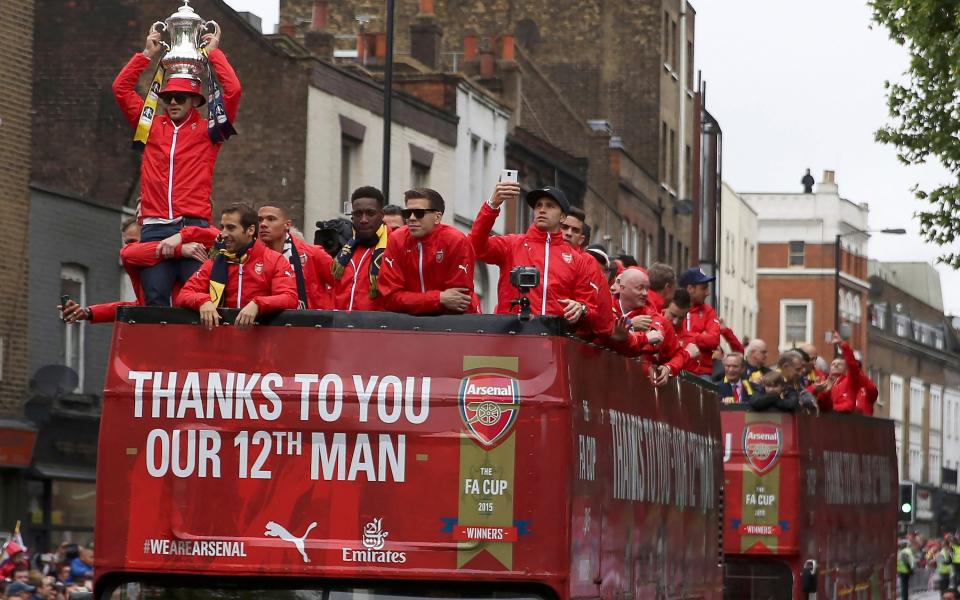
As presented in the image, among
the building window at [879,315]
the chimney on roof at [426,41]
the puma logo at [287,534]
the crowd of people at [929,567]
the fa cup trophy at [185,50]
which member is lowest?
the crowd of people at [929,567]

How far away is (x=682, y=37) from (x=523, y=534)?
60.7 meters

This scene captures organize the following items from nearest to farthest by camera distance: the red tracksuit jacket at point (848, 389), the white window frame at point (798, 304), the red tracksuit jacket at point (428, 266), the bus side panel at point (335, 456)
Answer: the bus side panel at point (335, 456)
the red tracksuit jacket at point (428, 266)
the red tracksuit jacket at point (848, 389)
the white window frame at point (798, 304)

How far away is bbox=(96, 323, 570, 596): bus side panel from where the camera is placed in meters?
10.1

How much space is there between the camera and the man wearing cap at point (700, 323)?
17.0 m

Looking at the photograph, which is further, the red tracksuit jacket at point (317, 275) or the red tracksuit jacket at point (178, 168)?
the red tracksuit jacket at point (317, 275)

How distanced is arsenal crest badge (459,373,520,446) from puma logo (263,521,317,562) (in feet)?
2.91

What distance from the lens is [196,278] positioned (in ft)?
35.3

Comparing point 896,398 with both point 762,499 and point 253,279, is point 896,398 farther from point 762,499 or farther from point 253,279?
point 253,279

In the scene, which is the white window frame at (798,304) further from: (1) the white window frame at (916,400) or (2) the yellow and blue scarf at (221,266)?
(2) the yellow and blue scarf at (221,266)

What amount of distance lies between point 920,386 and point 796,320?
18027 mm

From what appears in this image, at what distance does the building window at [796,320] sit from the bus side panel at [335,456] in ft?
284

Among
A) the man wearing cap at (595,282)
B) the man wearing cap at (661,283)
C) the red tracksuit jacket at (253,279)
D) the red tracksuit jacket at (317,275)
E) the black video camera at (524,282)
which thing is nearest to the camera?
the black video camera at (524,282)

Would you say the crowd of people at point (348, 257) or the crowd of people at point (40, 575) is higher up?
the crowd of people at point (348, 257)

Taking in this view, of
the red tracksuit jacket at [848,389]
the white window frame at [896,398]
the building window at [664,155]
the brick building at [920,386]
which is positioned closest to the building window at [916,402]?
the brick building at [920,386]
